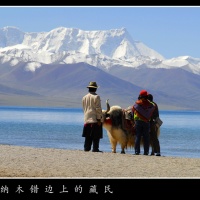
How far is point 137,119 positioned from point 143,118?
12 cm

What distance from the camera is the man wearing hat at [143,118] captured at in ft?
46.9

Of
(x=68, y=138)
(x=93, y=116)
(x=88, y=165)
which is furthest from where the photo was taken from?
(x=68, y=138)

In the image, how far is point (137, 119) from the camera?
14.3m

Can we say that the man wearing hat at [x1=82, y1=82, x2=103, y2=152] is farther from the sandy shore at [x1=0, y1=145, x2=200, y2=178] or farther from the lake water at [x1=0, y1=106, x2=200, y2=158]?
the lake water at [x1=0, y1=106, x2=200, y2=158]

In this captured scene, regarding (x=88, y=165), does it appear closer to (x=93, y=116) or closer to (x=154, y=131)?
(x=93, y=116)

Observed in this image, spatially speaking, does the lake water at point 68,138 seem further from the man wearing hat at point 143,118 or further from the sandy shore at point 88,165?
the sandy shore at point 88,165

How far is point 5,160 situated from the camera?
41.1 feet

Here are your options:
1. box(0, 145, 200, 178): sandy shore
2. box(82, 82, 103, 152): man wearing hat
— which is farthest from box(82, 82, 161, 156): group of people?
box(0, 145, 200, 178): sandy shore

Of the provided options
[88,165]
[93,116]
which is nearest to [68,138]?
[93,116]

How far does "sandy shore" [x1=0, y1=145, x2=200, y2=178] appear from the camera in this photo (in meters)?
10.7
